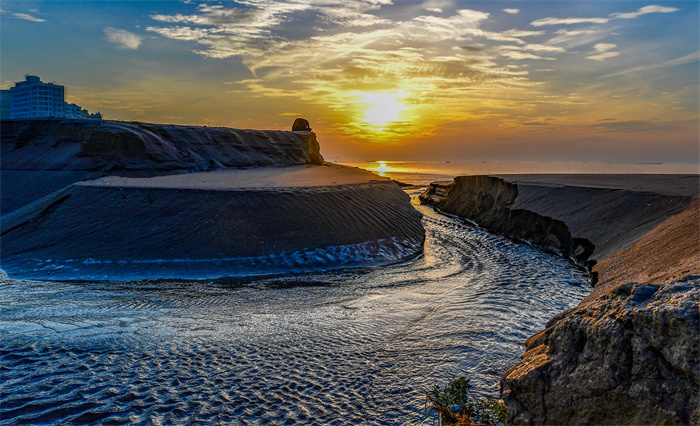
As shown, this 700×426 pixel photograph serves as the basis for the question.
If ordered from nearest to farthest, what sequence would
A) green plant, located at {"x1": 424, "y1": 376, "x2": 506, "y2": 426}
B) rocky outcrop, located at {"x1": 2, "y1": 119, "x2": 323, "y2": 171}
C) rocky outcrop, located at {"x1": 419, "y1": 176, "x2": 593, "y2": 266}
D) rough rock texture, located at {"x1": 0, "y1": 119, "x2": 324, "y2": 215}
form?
green plant, located at {"x1": 424, "y1": 376, "x2": 506, "y2": 426}
rocky outcrop, located at {"x1": 419, "y1": 176, "x2": 593, "y2": 266}
rough rock texture, located at {"x1": 0, "y1": 119, "x2": 324, "y2": 215}
rocky outcrop, located at {"x1": 2, "y1": 119, "x2": 323, "y2": 171}

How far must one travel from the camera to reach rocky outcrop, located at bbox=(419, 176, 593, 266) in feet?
40.0

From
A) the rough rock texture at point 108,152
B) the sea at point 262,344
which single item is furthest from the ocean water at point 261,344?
the rough rock texture at point 108,152

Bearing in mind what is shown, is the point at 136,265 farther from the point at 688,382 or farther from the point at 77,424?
the point at 688,382

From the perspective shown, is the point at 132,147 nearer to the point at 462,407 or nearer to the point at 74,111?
the point at 462,407

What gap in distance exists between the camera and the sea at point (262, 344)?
155 inches

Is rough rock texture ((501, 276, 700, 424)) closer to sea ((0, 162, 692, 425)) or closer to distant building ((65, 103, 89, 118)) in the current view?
sea ((0, 162, 692, 425))

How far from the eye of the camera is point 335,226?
1318 centimetres

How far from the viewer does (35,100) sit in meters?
116

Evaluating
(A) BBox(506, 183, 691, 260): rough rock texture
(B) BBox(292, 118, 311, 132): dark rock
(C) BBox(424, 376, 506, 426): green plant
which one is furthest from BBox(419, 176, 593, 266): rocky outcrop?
(B) BBox(292, 118, 311, 132): dark rock

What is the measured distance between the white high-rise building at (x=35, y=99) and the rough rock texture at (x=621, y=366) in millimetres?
143198

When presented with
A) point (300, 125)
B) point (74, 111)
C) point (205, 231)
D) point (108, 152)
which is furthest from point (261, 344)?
point (74, 111)

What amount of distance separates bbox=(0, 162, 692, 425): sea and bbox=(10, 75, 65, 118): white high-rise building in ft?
449

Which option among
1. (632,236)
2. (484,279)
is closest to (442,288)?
(484,279)

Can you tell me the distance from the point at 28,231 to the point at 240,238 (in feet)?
22.7
